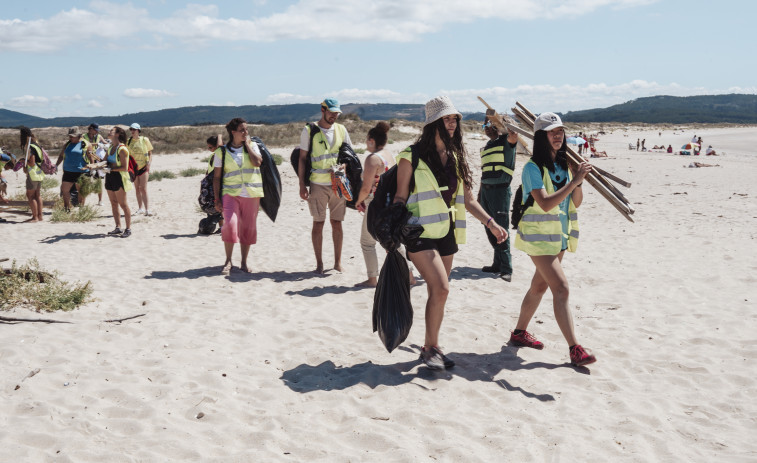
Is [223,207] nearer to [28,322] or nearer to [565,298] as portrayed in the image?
[28,322]

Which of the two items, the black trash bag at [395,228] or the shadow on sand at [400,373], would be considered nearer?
the black trash bag at [395,228]

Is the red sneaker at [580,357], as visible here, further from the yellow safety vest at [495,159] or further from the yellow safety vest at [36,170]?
the yellow safety vest at [36,170]

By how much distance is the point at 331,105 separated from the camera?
6.99 m

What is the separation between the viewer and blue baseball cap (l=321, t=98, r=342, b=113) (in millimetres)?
6969

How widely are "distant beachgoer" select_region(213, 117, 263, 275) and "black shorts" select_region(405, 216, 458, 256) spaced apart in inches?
140

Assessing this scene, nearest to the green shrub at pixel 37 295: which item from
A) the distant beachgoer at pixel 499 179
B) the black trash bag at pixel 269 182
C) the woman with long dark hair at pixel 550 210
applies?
the black trash bag at pixel 269 182

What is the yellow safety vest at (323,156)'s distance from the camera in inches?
279

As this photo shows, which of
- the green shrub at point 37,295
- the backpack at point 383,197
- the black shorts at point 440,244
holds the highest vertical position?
the backpack at point 383,197

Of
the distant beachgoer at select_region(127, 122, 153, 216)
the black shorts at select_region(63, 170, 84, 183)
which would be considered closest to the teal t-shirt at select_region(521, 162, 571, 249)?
the distant beachgoer at select_region(127, 122, 153, 216)

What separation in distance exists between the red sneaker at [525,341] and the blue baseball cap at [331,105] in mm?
3368

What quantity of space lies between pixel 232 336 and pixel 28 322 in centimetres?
177

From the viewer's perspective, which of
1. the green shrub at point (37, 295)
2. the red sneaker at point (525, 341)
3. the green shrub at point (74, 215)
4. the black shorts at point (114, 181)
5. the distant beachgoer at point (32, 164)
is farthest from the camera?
the green shrub at point (74, 215)

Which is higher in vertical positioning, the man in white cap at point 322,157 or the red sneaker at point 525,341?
the man in white cap at point 322,157

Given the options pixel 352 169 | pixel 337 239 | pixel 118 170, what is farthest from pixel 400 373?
pixel 118 170
